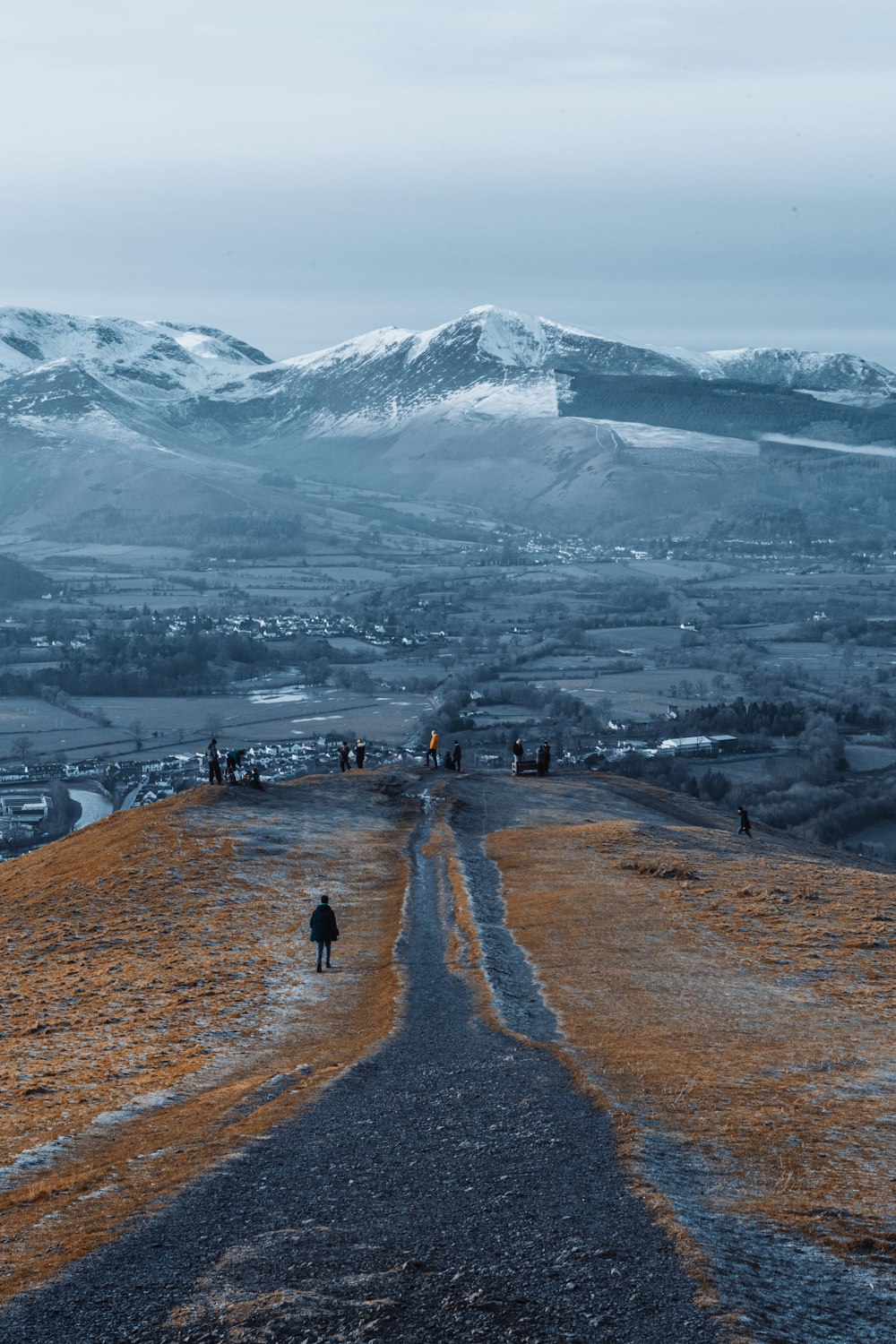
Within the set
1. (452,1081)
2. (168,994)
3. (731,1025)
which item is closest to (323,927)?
(168,994)

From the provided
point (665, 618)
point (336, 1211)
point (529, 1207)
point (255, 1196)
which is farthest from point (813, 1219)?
point (665, 618)

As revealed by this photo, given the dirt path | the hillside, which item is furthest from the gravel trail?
the dirt path

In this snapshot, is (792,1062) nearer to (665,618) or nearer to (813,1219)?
(813,1219)

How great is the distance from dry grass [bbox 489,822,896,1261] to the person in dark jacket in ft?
10.6

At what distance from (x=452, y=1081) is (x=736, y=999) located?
5.96m

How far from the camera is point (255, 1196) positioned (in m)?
10.2

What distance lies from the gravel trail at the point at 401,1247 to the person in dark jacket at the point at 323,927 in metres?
7.86

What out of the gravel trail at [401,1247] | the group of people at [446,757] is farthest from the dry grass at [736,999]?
the group of people at [446,757]

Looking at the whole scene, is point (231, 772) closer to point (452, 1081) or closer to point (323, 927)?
Result: point (323, 927)

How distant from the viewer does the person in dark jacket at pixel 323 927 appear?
20.9 metres

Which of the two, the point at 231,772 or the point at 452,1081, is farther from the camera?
the point at 231,772

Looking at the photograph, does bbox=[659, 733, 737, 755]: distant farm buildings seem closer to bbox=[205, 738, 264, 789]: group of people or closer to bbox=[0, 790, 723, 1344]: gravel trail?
bbox=[205, 738, 264, 789]: group of people

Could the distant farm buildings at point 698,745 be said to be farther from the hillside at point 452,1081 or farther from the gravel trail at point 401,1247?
the gravel trail at point 401,1247

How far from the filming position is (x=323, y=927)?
68.9 feet
